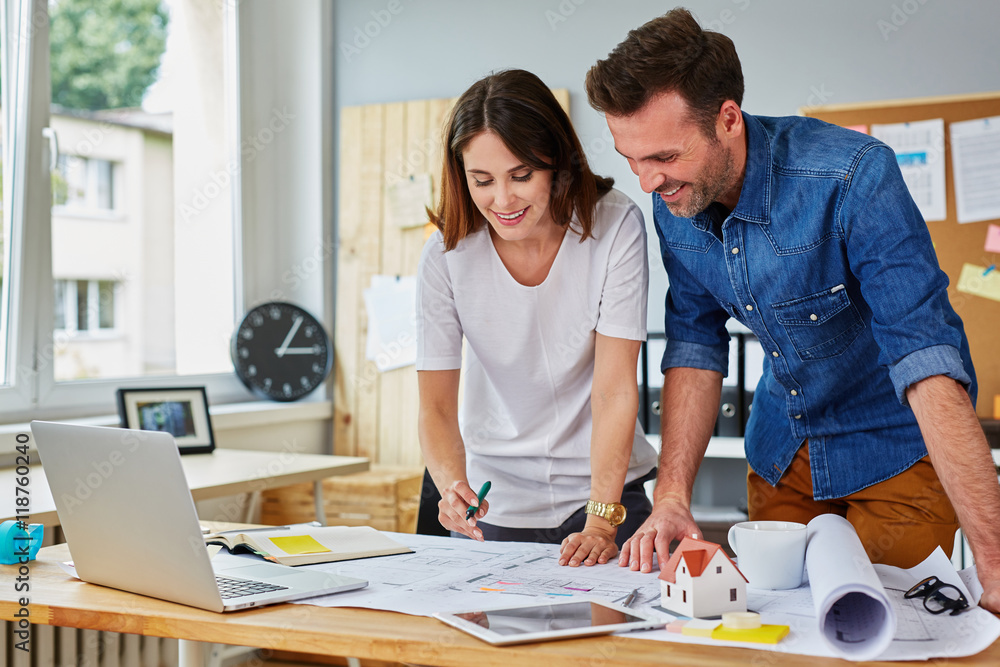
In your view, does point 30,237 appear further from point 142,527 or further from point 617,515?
point 617,515

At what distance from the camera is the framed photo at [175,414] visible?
2648 millimetres

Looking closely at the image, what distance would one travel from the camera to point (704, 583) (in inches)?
39.1

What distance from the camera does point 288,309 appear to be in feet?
11.1

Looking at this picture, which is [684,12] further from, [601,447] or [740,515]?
[740,515]

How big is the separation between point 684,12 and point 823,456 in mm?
723

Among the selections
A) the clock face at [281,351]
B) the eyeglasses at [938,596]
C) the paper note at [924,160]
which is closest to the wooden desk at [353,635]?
the eyeglasses at [938,596]

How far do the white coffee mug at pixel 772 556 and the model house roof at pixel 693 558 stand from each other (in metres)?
0.12

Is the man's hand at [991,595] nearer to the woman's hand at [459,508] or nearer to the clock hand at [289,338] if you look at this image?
the woman's hand at [459,508]

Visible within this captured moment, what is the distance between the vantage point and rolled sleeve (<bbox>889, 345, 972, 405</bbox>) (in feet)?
3.74

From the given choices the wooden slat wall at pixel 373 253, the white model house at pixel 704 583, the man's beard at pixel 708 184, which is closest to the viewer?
the white model house at pixel 704 583

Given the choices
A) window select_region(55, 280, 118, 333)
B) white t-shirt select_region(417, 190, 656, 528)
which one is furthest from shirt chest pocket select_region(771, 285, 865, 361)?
window select_region(55, 280, 118, 333)

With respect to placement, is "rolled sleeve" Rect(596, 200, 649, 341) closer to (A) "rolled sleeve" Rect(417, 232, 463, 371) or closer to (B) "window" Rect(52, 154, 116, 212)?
(A) "rolled sleeve" Rect(417, 232, 463, 371)

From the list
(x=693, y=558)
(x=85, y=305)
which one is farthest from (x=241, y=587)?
(x=85, y=305)

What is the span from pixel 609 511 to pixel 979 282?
6.96 ft
